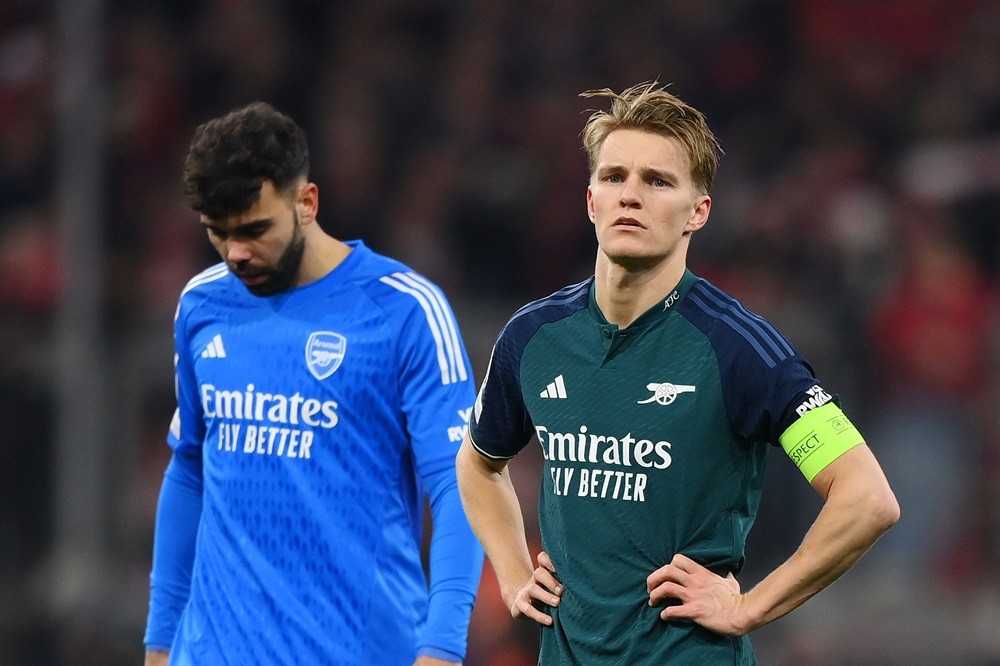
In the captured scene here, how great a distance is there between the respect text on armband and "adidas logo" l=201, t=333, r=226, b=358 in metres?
0.12

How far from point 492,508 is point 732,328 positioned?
0.80 metres

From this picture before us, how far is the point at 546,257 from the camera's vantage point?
9.19 m

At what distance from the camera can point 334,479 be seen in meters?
4.04

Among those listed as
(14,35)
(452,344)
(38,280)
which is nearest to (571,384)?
(452,344)

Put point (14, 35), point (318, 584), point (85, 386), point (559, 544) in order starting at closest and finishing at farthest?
1. point (559, 544)
2. point (318, 584)
3. point (85, 386)
4. point (14, 35)

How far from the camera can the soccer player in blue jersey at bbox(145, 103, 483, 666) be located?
4.00 metres

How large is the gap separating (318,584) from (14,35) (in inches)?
269

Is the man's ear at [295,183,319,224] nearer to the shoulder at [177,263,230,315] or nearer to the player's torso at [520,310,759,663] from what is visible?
the shoulder at [177,263,230,315]

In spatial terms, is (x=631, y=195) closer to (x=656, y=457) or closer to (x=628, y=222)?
(x=628, y=222)

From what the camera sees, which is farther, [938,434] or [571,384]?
[938,434]

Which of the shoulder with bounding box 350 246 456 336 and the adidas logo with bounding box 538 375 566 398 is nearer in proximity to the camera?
the adidas logo with bounding box 538 375 566 398

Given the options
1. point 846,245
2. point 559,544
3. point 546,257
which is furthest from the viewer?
point 546,257

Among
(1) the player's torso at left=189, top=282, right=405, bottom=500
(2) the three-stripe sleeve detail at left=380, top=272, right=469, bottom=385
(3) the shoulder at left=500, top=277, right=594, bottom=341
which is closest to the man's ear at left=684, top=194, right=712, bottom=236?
(3) the shoulder at left=500, top=277, right=594, bottom=341

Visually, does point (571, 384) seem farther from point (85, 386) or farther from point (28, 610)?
point (28, 610)
